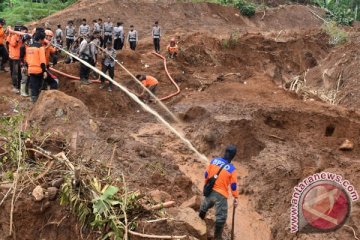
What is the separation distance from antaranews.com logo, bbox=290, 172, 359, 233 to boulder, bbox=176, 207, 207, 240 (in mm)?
1220

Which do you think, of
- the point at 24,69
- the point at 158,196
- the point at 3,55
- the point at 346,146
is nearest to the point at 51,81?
the point at 24,69

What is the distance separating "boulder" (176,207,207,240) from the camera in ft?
19.6

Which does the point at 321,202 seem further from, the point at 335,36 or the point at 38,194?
the point at 335,36

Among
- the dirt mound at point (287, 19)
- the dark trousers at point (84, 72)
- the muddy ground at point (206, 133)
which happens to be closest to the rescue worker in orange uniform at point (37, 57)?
the muddy ground at point (206, 133)

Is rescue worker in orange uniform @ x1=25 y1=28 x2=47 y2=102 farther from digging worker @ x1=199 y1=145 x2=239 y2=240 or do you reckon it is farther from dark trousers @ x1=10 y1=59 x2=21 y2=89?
digging worker @ x1=199 y1=145 x2=239 y2=240

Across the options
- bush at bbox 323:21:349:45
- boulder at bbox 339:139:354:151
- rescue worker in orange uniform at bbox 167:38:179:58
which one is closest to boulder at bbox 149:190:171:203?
boulder at bbox 339:139:354:151

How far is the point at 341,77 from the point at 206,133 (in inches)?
286

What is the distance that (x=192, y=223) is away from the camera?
6.05 meters

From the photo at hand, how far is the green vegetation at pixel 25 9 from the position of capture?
2171 centimetres

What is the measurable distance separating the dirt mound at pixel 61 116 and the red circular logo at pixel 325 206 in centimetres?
508

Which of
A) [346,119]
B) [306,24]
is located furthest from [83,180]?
[306,24]

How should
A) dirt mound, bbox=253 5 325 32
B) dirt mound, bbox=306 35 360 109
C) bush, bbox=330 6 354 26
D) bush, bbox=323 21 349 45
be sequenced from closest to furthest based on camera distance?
dirt mound, bbox=306 35 360 109 < bush, bbox=323 21 349 45 < dirt mound, bbox=253 5 325 32 < bush, bbox=330 6 354 26

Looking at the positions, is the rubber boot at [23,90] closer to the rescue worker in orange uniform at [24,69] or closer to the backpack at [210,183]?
the rescue worker in orange uniform at [24,69]

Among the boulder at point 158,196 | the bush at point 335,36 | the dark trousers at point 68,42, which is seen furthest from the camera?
the bush at point 335,36
